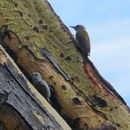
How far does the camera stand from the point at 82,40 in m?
13.2

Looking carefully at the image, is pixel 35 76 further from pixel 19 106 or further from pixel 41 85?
pixel 19 106

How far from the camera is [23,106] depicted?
27.6 ft

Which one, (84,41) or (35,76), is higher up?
(84,41)

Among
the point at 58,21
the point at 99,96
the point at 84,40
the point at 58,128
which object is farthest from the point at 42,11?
the point at 58,128

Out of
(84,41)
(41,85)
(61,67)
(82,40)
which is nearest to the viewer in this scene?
(41,85)

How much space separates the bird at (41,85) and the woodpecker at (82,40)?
1.76m

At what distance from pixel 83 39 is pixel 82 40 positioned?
0.68ft

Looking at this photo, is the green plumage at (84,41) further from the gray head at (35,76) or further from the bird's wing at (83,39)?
the gray head at (35,76)

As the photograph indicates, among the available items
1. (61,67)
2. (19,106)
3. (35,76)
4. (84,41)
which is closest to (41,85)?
(35,76)

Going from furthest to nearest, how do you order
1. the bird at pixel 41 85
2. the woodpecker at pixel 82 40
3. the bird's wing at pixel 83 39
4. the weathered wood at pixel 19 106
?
1. the bird's wing at pixel 83 39
2. the woodpecker at pixel 82 40
3. the bird at pixel 41 85
4. the weathered wood at pixel 19 106

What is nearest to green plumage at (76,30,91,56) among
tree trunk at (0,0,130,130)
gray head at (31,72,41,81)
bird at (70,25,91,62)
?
bird at (70,25,91,62)

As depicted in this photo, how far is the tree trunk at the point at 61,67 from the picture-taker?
10.7 meters

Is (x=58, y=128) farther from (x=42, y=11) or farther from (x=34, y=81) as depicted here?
(x=42, y=11)

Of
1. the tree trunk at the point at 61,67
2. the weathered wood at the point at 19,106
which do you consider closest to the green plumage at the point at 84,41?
the tree trunk at the point at 61,67
